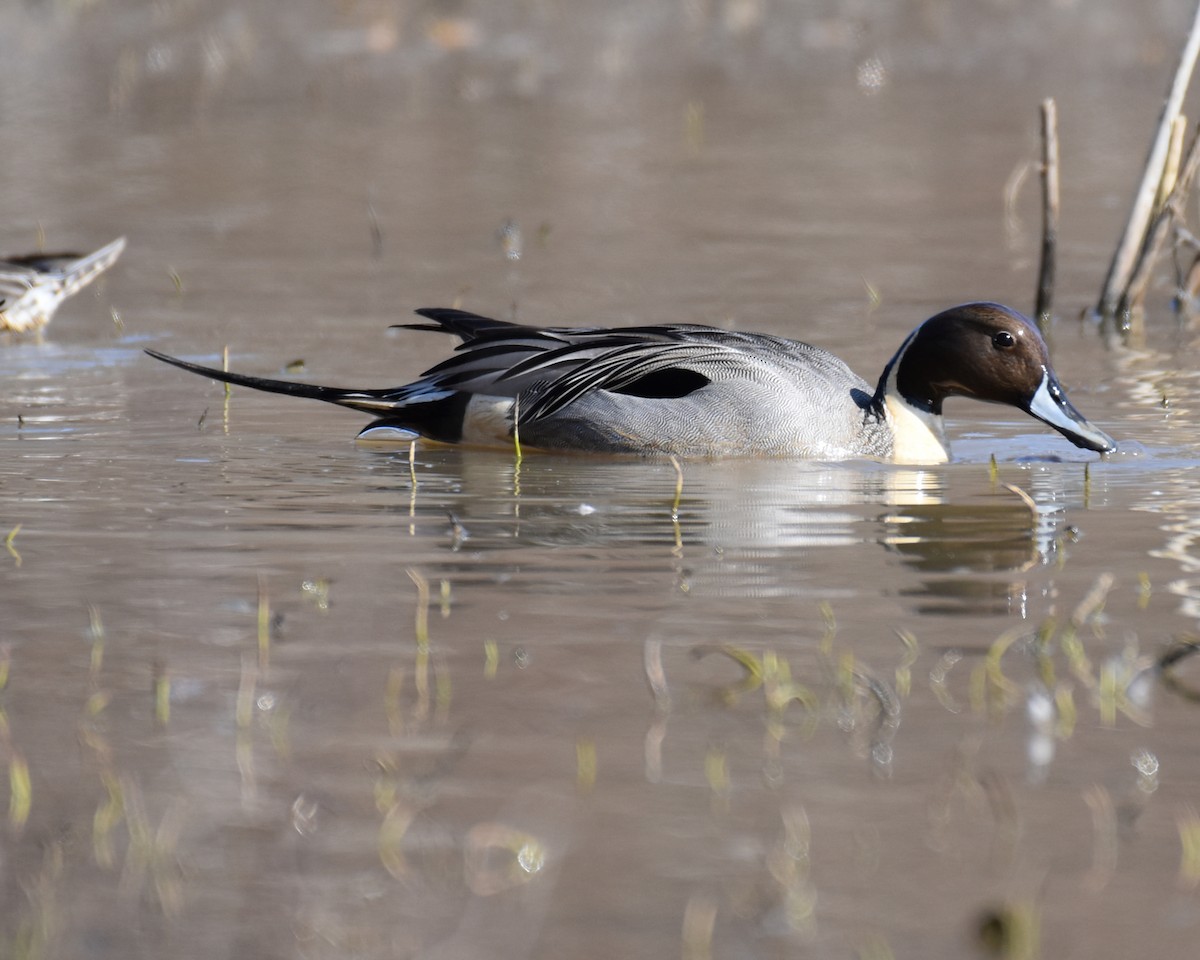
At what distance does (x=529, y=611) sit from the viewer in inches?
187

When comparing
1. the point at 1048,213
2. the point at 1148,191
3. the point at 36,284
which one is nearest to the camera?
the point at 1148,191

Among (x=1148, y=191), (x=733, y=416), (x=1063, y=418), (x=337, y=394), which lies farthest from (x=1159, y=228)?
(x=337, y=394)

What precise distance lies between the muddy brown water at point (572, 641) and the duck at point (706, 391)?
13 centimetres

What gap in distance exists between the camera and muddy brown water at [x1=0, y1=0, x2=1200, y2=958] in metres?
3.21

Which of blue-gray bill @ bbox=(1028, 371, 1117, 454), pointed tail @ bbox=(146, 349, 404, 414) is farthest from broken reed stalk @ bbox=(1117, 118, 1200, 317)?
pointed tail @ bbox=(146, 349, 404, 414)

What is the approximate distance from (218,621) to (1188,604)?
2.16m

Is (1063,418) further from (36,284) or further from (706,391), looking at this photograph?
(36,284)

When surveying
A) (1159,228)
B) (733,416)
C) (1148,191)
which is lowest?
(733,416)

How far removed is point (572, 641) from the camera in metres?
4.49

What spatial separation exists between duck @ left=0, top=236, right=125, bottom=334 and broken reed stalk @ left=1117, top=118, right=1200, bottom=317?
459 centimetres

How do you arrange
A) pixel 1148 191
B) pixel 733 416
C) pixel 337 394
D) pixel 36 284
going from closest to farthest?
pixel 733 416 → pixel 337 394 → pixel 1148 191 → pixel 36 284

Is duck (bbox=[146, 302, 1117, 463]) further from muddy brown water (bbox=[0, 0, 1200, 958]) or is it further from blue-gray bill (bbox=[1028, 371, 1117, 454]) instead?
muddy brown water (bbox=[0, 0, 1200, 958])

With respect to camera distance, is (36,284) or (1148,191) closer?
(1148,191)

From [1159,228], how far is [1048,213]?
53 centimetres
